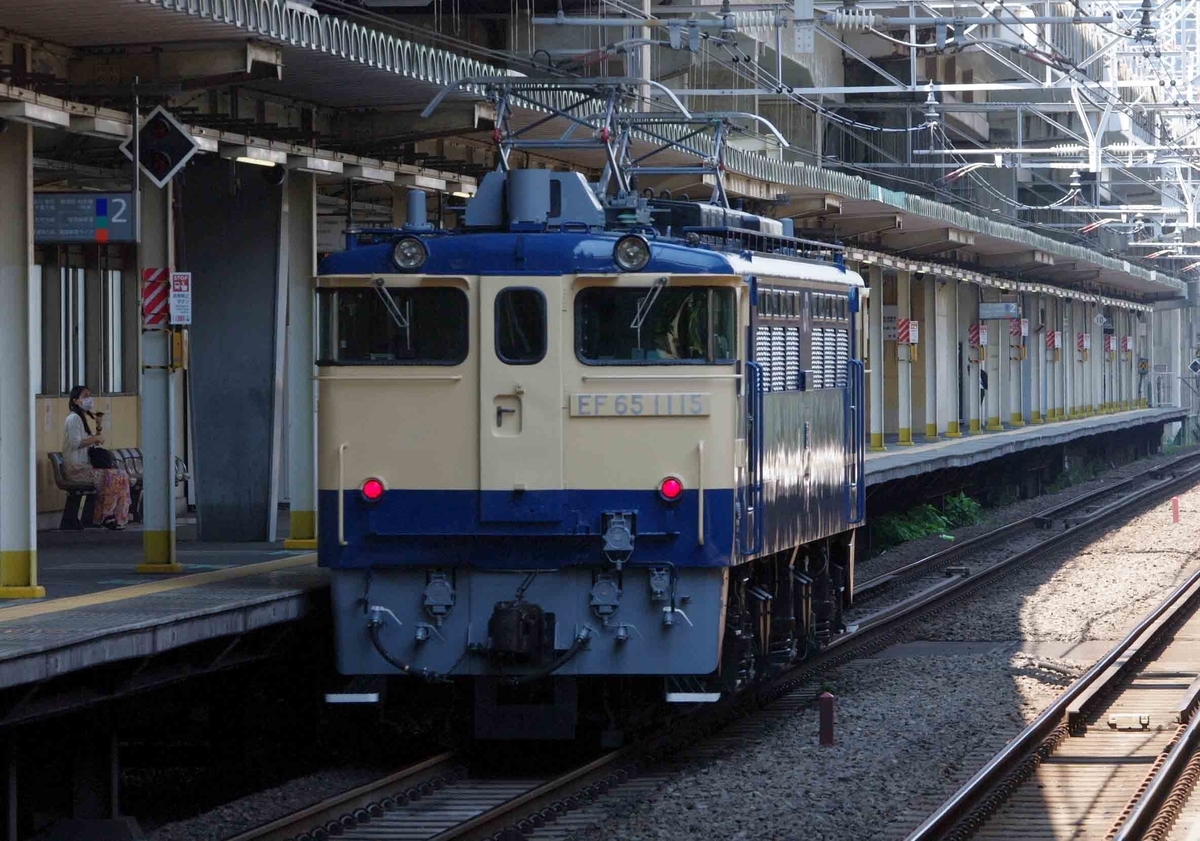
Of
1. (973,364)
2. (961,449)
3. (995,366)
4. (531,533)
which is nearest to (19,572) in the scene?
(531,533)

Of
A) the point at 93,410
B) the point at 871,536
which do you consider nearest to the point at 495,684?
the point at 93,410

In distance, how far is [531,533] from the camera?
1070cm

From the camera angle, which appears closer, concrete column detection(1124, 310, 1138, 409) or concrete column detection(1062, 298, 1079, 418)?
concrete column detection(1062, 298, 1079, 418)

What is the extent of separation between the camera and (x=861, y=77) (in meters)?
42.9

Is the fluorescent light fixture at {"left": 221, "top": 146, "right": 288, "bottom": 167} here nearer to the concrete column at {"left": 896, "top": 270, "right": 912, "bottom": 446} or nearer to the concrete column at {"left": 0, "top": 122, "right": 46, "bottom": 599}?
the concrete column at {"left": 0, "top": 122, "right": 46, "bottom": 599}

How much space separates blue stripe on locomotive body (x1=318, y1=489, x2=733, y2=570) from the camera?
10.7 metres

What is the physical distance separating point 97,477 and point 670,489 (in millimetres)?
9101

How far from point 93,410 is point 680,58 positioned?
1354 centimetres

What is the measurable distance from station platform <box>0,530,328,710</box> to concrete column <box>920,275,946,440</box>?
81.1ft

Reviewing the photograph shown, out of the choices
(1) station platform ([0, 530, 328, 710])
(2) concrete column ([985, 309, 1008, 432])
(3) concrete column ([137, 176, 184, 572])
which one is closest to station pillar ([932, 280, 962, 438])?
(2) concrete column ([985, 309, 1008, 432])

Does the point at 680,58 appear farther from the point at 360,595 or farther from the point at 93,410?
the point at 360,595

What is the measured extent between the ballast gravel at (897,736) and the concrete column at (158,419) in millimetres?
4125

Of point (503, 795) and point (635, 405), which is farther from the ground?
point (635, 405)

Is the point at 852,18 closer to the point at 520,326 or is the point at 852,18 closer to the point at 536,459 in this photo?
the point at 520,326
